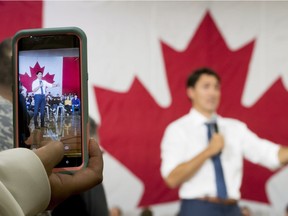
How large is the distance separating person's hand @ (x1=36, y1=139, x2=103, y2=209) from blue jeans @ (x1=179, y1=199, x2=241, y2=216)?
4.31ft

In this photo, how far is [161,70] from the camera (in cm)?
185

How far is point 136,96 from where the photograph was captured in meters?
1.86

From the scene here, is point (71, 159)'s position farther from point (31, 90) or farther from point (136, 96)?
point (136, 96)

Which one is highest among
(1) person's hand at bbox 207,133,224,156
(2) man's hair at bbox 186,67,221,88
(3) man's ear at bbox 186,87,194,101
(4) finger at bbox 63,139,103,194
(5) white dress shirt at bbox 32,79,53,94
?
(2) man's hair at bbox 186,67,221,88

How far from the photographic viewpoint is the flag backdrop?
Answer: 1.84 m

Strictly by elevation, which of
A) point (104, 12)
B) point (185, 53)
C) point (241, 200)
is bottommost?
point (241, 200)

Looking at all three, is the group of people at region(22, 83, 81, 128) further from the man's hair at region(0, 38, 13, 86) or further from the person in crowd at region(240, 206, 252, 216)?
the person in crowd at region(240, 206, 252, 216)

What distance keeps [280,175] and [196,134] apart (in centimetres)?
37

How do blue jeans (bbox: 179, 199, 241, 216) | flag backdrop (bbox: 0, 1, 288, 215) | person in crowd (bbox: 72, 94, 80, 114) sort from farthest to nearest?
flag backdrop (bbox: 0, 1, 288, 215), blue jeans (bbox: 179, 199, 241, 216), person in crowd (bbox: 72, 94, 80, 114)

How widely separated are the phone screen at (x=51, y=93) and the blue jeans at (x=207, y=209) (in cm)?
127

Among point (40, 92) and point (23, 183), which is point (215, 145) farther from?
point (23, 183)

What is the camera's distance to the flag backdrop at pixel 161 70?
1.84 m

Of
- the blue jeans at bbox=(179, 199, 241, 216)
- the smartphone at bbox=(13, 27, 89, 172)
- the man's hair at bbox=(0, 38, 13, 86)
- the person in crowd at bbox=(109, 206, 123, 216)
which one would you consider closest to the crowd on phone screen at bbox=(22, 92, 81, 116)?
the smartphone at bbox=(13, 27, 89, 172)

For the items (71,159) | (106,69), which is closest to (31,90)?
(71,159)
